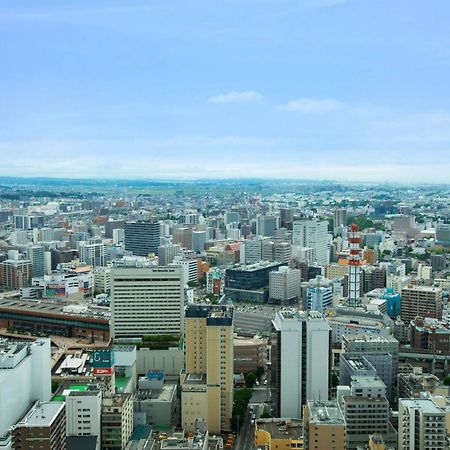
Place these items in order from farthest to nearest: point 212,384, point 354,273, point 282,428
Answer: point 354,273
point 212,384
point 282,428

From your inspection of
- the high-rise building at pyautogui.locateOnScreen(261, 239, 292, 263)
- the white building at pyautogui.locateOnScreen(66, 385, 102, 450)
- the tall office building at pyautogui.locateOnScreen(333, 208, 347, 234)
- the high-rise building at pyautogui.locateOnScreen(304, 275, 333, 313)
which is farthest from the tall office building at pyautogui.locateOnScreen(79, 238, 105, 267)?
the white building at pyautogui.locateOnScreen(66, 385, 102, 450)

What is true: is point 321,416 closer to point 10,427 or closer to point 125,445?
point 125,445

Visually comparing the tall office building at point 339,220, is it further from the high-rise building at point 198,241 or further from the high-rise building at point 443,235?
the high-rise building at point 198,241

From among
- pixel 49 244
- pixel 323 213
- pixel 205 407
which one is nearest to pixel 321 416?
pixel 205 407

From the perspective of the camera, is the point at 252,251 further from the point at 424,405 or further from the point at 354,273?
the point at 424,405

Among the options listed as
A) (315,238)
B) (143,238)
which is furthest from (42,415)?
(143,238)

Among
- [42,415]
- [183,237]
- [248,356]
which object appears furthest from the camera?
[183,237]
